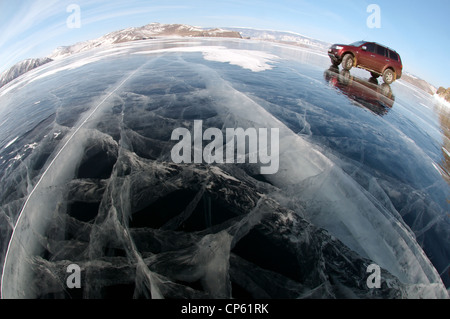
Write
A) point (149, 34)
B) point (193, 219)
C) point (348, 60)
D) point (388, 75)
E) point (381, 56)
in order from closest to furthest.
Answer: point (193, 219) → point (381, 56) → point (388, 75) → point (348, 60) → point (149, 34)

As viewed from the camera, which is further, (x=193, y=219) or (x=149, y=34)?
(x=149, y=34)

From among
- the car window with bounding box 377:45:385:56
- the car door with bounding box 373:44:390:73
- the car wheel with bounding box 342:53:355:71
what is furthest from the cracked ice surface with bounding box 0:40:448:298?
the car window with bounding box 377:45:385:56

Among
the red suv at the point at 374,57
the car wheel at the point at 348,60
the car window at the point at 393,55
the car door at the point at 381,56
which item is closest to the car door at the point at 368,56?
the red suv at the point at 374,57

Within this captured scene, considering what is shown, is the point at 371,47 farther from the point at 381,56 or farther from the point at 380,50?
the point at 381,56

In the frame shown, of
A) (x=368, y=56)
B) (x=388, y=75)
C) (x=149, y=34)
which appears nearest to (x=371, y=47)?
(x=368, y=56)

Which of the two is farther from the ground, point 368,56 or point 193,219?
point 368,56

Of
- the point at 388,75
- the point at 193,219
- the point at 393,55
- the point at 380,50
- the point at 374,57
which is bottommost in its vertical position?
the point at 193,219

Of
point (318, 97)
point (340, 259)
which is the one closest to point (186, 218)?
point (340, 259)
